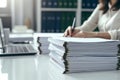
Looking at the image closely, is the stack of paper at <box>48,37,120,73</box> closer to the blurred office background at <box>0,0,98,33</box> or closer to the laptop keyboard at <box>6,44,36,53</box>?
the laptop keyboard at <box>6,44,36,53</box>

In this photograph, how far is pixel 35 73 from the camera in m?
0.96

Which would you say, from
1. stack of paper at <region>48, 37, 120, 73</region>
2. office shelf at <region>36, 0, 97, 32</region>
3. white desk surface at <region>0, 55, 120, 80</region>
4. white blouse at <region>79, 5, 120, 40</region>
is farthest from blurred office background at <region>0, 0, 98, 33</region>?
stack of paper at <region>48, 37, 120, 73</region>

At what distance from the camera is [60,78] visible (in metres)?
0.87

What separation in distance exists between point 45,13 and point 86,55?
2.38 m

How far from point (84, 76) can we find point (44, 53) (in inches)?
20.9

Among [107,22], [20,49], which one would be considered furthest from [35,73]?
[107,22]

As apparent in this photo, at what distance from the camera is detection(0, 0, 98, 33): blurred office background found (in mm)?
3268

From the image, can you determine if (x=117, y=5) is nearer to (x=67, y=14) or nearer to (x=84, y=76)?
(x=84, y=76)

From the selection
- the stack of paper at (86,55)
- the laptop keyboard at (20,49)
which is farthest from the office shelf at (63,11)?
the stack of paper at (86,55)

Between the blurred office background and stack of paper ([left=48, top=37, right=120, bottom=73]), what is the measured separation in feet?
7.40

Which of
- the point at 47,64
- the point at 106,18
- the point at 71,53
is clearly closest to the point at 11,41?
the point at 106,18

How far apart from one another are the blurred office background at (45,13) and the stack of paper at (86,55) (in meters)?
2.26

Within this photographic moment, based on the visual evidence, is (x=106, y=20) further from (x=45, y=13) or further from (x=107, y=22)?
(x=45, y=13)

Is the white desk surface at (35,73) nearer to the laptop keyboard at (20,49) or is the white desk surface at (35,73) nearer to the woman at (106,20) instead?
the laptop keyboard at (20,49)
